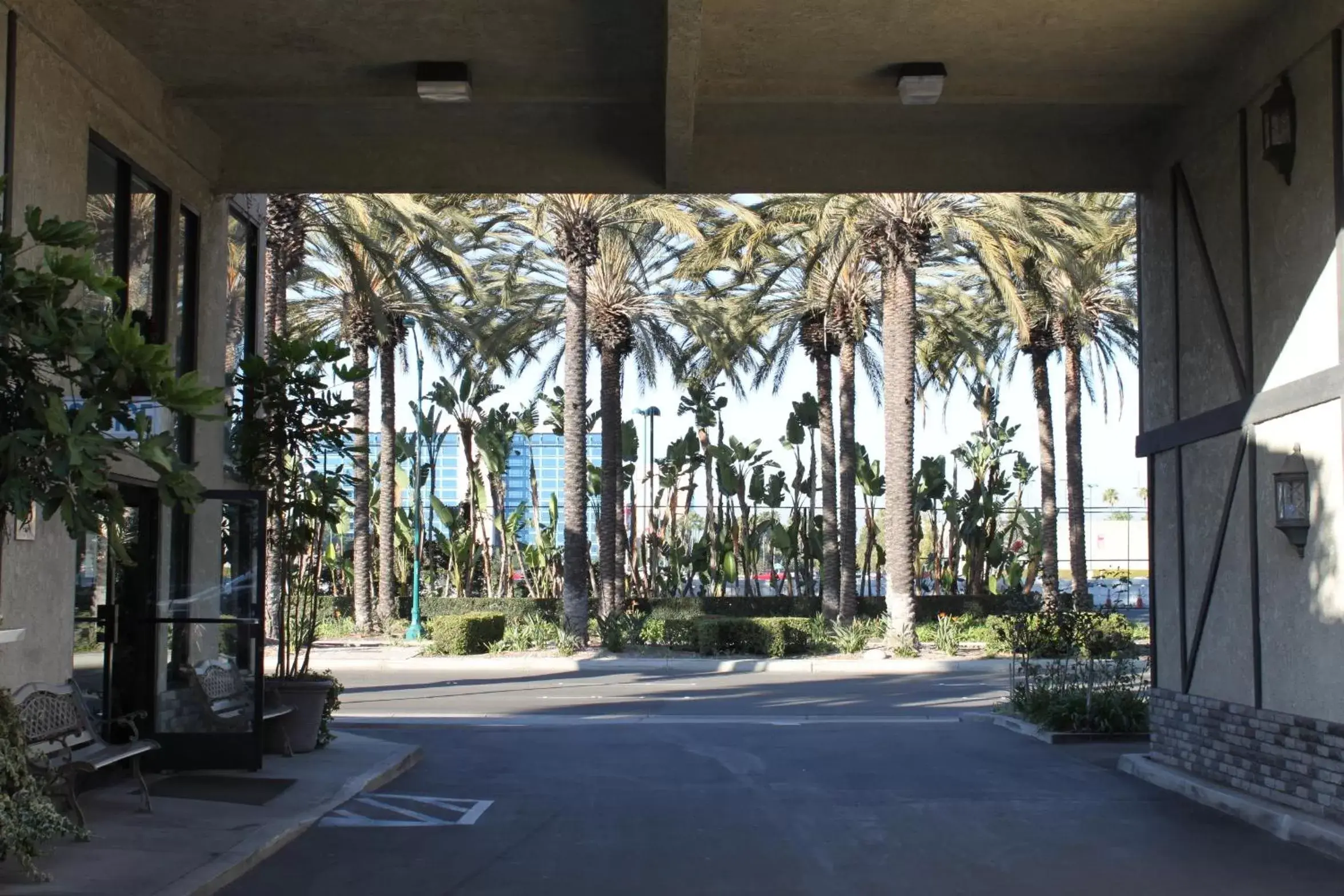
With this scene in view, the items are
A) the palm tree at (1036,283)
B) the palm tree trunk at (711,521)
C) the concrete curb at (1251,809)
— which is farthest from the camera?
the palm tree trunk at (711,521)

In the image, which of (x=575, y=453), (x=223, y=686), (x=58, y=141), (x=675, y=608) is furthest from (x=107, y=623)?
(x=675, y=608)

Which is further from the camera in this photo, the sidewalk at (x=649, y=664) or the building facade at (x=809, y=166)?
the sidewalk at (x=649, y=664)

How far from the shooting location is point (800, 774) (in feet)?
43.0

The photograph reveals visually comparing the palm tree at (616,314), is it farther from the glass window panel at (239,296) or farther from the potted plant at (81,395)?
the potted plant at (81,395)

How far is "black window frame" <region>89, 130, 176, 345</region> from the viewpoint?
11164 mm

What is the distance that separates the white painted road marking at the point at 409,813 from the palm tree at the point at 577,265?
706 inches

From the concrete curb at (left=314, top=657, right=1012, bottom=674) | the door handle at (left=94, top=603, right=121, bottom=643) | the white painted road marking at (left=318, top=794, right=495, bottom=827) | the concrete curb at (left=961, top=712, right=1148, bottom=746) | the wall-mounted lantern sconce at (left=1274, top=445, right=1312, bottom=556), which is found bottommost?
the concrete curb at (left=314, top=657, right=1012, bottom=674)

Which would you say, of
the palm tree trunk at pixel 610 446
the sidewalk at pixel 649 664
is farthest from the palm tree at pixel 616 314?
the sidewalk at pixel 649 664

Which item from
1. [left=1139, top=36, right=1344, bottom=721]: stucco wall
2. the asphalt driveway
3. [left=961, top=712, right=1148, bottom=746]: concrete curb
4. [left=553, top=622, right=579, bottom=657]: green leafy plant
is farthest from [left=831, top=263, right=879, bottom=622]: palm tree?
[left=1139, top=36, right=1344, bottom=721]: stucco wall

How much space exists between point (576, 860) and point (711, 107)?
22.4 feet

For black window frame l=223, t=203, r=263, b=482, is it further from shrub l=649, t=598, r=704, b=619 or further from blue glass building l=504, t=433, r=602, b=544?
blue glass building l=504, t=433, r=602, b=544

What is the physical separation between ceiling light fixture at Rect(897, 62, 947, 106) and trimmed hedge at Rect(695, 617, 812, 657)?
62.1ft

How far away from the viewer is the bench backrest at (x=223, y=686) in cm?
1189

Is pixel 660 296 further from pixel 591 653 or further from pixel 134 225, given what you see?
pixel 134 225
